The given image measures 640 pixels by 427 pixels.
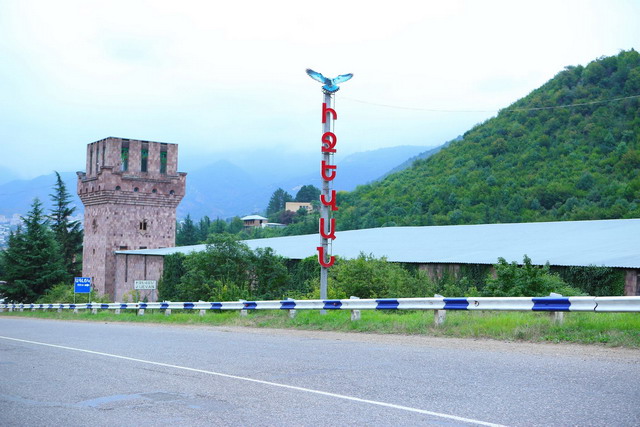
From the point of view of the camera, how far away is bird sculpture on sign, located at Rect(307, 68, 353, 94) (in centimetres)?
2252

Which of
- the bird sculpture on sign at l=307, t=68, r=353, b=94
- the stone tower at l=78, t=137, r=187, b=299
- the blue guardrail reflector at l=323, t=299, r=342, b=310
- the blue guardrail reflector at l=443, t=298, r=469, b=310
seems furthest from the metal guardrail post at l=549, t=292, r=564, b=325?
the stone tower at l=78, t=137, r=187, b=299

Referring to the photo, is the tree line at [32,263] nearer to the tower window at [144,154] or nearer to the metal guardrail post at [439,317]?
the tower window at [144,154]

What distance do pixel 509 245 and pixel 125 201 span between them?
1772 inches

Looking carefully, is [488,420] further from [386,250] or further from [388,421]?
[386,250]

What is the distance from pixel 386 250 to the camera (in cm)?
3734

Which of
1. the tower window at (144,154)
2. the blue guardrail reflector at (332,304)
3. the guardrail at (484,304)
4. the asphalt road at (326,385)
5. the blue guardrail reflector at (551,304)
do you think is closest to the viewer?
the asphalt road at (326,385)

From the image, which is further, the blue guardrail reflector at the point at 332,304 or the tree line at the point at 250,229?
the tree line at the point at 250,229

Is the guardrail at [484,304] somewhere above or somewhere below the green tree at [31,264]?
below

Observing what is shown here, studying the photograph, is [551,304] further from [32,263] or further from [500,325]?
[32,263]

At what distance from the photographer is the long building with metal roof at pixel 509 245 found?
27.1 metres

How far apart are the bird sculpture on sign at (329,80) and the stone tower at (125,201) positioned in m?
47.9

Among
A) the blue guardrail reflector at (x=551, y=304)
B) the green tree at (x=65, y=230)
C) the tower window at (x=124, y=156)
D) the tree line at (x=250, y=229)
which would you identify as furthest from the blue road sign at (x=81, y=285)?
the green tree at (x=65, y=230)

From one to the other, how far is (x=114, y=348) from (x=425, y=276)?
1905cm

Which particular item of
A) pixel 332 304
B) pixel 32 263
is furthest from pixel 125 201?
pixel 332 304
